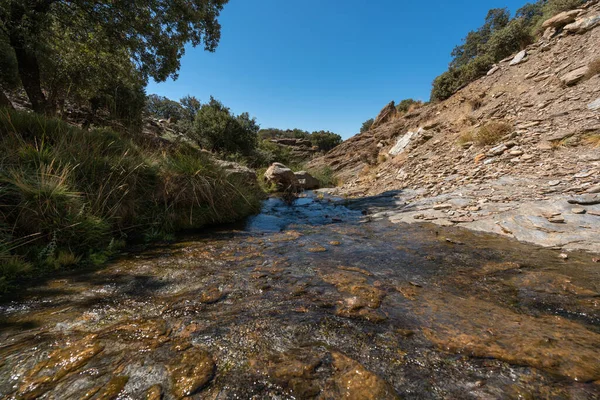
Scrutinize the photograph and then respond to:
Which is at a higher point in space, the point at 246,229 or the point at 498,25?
the point at 498,25

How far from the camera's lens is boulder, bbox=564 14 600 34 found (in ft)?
26.2

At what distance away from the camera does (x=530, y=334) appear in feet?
4.53

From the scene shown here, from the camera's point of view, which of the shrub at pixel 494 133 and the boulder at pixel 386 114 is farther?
the boulder at pixel 386 114

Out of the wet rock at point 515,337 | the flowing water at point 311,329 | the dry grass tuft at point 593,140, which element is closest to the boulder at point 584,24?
the dry grass tuft at point 593,140

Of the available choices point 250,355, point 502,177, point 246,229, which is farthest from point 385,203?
point 250,355

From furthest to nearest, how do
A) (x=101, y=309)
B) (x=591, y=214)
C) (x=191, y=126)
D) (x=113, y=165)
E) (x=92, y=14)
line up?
(x=191, y=126) < (x=92, y=14) < (x=113, y=165) < (x=591, y=214) < (x=101, y=309)

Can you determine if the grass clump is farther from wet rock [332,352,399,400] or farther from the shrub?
wet rock [332,352,399,400]

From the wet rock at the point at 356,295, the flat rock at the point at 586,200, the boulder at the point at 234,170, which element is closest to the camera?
the wet rock at the point at 356,295

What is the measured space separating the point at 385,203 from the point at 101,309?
21.5 ft

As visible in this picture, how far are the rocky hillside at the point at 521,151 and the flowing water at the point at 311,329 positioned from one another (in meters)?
1.30

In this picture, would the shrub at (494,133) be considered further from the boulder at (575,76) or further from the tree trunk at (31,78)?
the tree trunk at (31,78)

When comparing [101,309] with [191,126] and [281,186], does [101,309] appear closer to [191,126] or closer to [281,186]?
[281,186]

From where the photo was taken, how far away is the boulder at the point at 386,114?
19.3 metres

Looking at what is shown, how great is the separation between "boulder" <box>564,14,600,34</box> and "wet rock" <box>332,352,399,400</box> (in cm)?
1429
